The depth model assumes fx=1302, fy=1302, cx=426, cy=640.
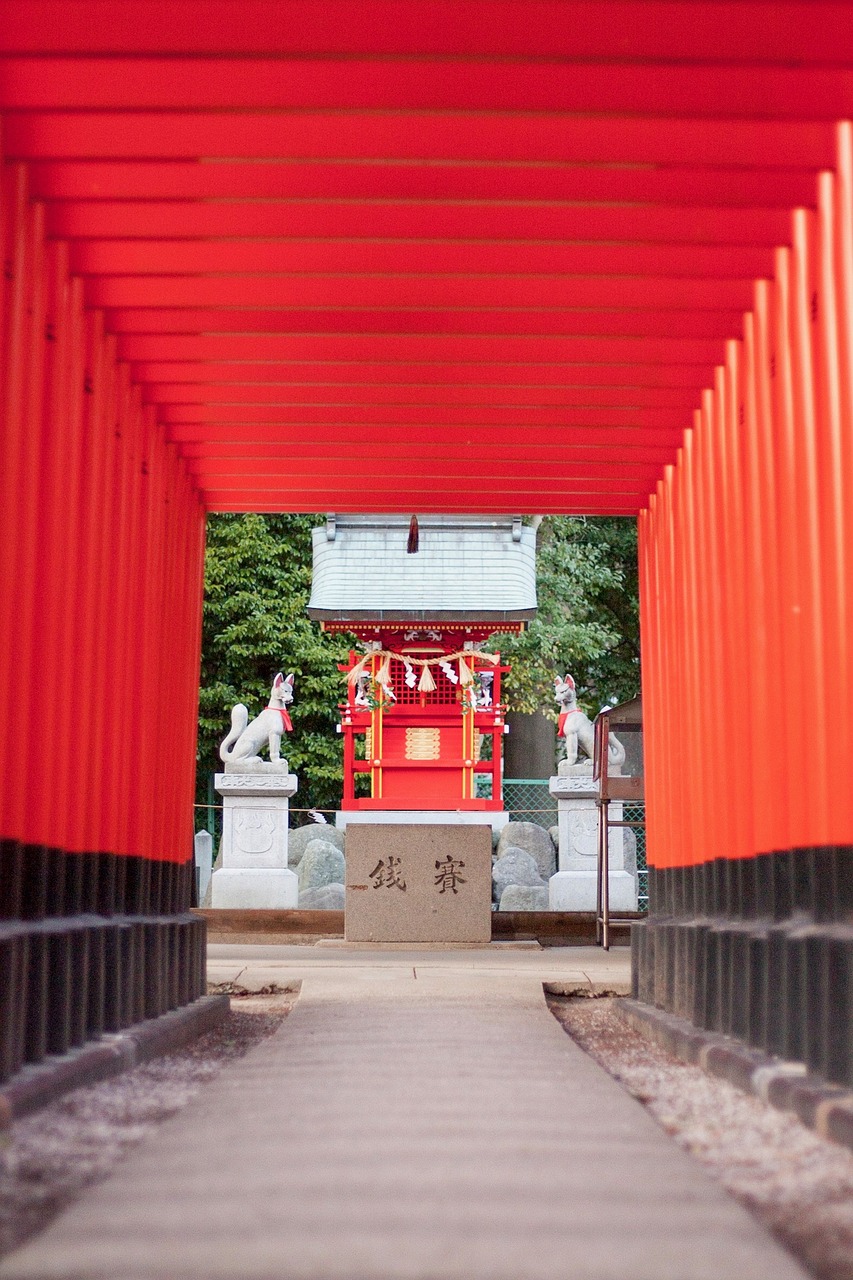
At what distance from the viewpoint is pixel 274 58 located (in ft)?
11.8

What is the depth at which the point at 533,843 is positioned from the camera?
57.3 feet

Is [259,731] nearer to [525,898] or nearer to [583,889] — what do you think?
[525,898]

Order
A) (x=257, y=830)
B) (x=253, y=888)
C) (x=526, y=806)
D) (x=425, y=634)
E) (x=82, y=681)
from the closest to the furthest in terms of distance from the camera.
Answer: (x=82, y=681), (x=253, y=888), (x=257, y=830), (x=425, y=634), (x=526, y=806)

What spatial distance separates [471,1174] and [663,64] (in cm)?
290

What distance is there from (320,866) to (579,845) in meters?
3.72

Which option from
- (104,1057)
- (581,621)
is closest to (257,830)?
(581,621)

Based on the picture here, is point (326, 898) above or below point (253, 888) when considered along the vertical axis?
below

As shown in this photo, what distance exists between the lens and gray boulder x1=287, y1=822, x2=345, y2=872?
59.2 feet

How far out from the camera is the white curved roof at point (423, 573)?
50.4 ft

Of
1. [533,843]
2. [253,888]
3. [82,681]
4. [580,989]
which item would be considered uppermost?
[82,681]

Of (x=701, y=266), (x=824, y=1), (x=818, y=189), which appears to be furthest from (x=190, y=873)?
(x=824, y=1)

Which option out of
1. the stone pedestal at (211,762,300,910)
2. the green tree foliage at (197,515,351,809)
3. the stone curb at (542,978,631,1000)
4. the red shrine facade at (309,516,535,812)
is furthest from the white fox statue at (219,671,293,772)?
the stone curb at (542,978,631,1000)

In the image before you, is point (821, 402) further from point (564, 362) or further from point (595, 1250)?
point (595, 1250)

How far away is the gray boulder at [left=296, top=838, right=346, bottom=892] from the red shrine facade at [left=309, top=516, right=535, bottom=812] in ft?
4.35
